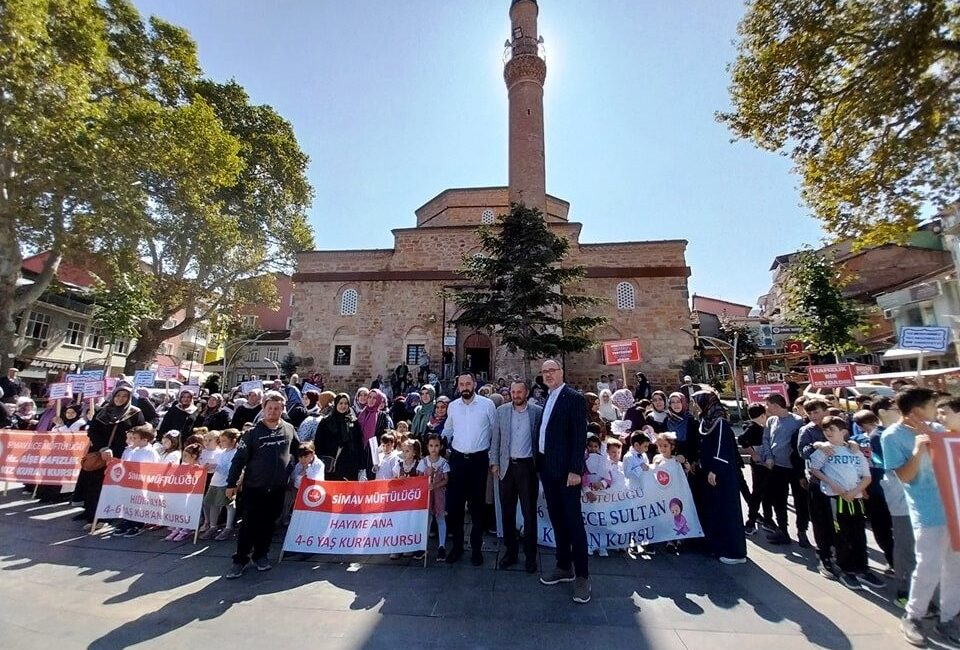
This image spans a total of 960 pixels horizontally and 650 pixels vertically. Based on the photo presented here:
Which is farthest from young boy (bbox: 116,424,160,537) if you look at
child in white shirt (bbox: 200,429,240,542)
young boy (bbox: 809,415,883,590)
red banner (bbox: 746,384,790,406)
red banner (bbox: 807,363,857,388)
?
red banner (bbox: 807,363,857,388)

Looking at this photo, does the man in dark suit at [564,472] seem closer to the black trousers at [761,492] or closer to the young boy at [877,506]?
the black trousers at [761,492]

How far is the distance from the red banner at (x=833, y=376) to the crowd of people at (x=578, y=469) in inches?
192

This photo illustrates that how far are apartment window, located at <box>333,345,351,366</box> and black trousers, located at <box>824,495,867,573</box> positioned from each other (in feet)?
69.2

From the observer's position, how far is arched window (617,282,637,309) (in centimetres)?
2198

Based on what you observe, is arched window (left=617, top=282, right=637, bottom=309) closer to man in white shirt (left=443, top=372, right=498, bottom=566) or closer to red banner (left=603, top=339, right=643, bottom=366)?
red banner (left=603, top=339, right=643, bottom=366)

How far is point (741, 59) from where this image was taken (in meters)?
9.55

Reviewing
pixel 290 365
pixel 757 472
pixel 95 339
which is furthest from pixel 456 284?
pixel 95 339

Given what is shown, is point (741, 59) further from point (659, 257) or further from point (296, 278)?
point (296, 278)

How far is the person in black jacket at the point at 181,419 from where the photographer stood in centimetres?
747

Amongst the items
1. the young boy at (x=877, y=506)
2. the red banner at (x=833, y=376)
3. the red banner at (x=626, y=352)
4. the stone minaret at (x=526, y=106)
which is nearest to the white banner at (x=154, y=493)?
the young boy at (x=877, y=506)

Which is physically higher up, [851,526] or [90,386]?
[90,386]

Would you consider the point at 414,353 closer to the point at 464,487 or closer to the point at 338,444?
the point at 338,444

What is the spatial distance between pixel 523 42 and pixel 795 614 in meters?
27.1

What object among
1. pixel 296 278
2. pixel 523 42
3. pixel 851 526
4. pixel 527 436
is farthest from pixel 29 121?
pixel 523 42
